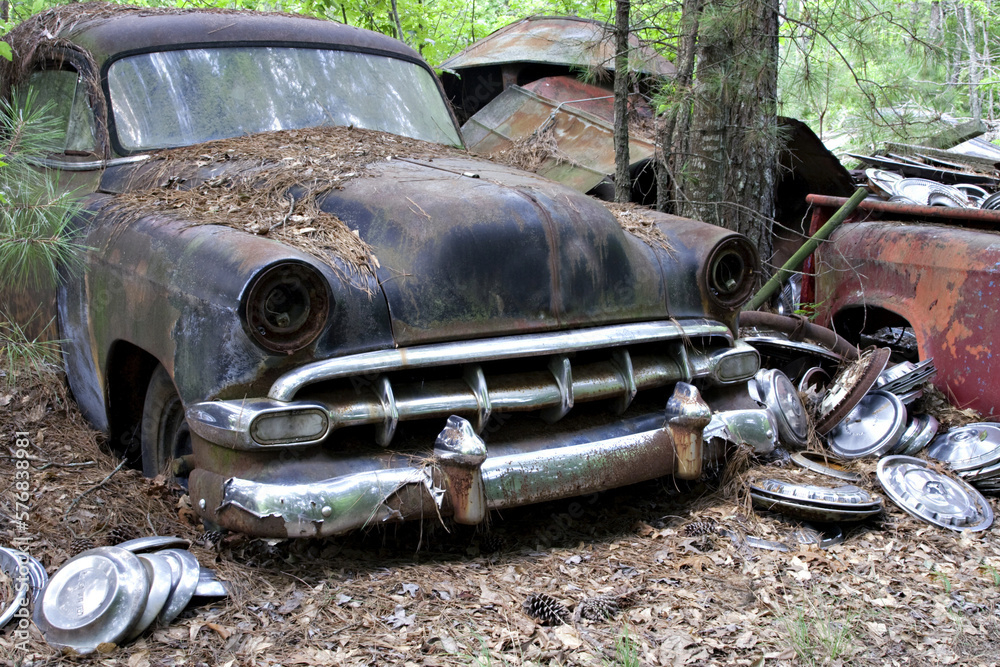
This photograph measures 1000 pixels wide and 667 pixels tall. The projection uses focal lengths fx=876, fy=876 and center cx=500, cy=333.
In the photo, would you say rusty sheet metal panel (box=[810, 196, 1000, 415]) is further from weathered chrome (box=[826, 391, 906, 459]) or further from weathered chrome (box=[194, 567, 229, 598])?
weathered chrome (box=[194, 567, 229, 598])

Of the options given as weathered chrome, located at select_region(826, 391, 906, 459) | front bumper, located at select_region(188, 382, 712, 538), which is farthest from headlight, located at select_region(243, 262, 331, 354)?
weathered chrome, located at select_region(826, 391, 906, 459)

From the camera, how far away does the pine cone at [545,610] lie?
256 cm

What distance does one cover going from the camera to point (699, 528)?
126 inches

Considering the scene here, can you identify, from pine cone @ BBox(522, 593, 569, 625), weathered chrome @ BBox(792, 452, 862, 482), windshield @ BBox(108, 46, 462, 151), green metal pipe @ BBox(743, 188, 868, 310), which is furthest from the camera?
green metal pipe @ BBox(743, 188, 868, 310)

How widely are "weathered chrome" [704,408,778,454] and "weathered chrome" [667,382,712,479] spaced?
0.48 feet

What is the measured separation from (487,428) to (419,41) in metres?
6.29

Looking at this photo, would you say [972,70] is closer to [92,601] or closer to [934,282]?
[934,282]

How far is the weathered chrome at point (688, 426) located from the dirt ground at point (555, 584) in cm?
23

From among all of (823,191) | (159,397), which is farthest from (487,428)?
(823,191)

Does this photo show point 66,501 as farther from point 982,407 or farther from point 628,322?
point 982,407

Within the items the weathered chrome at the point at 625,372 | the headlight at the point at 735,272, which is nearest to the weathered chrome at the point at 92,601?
the weathered chrome at the point at 625,372

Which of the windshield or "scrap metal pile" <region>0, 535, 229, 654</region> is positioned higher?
the windshield

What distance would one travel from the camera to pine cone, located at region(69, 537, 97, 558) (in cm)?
286

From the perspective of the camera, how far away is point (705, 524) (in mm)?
3225
